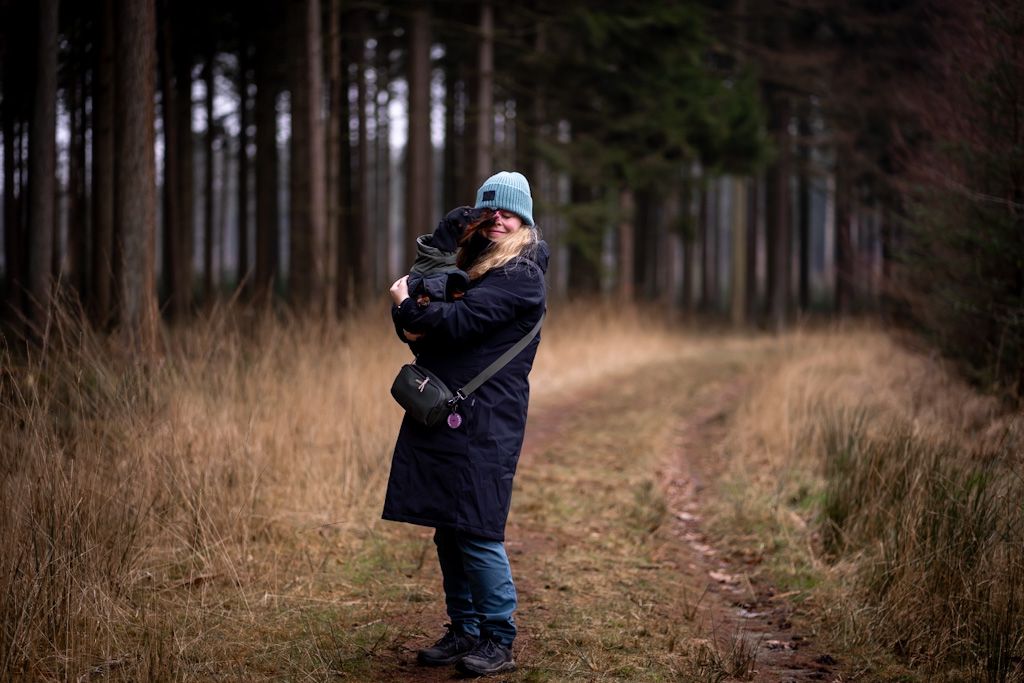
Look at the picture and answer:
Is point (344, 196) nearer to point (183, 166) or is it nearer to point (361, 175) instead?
point (361, 175)

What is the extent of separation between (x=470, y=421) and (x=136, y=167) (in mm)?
5264

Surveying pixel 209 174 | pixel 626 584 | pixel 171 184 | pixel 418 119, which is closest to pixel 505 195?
pixel 626 584

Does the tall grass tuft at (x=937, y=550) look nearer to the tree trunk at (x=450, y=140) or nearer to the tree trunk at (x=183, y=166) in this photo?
the tree trunk at (x=183, y=166)

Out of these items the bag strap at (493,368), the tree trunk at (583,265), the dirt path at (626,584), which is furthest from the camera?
the tree trunk at (583,265)

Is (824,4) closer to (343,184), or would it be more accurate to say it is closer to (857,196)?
(857,196)

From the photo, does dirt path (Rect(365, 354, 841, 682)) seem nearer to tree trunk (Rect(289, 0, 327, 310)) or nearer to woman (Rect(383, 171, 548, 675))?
woman (Rect(383, 171, 548, 675))

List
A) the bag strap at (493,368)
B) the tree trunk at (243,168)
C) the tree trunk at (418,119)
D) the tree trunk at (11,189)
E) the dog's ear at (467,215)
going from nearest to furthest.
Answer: the bag strap at (493,368) → the dog's ear at (467,215) → the tree trunk at (11,189) → the tree trunk at (418,119) → the tree trunk at (243,168)

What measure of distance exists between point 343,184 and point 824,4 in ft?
40.3

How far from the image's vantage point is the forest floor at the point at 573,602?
4.27m

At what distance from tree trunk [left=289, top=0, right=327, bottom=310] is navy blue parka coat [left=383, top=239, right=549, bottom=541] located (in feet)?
29.0

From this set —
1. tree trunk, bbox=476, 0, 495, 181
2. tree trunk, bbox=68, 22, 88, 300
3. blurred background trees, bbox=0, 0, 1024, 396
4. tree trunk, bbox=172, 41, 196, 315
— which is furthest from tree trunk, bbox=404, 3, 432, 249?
tree trunk, bbox=68, 22, 88, 300

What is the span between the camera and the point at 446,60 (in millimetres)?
25266

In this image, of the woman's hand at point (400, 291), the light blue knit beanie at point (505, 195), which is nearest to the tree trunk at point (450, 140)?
the light blue knit beanie at point (505, 195)

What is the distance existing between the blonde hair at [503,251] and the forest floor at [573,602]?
181 cm
